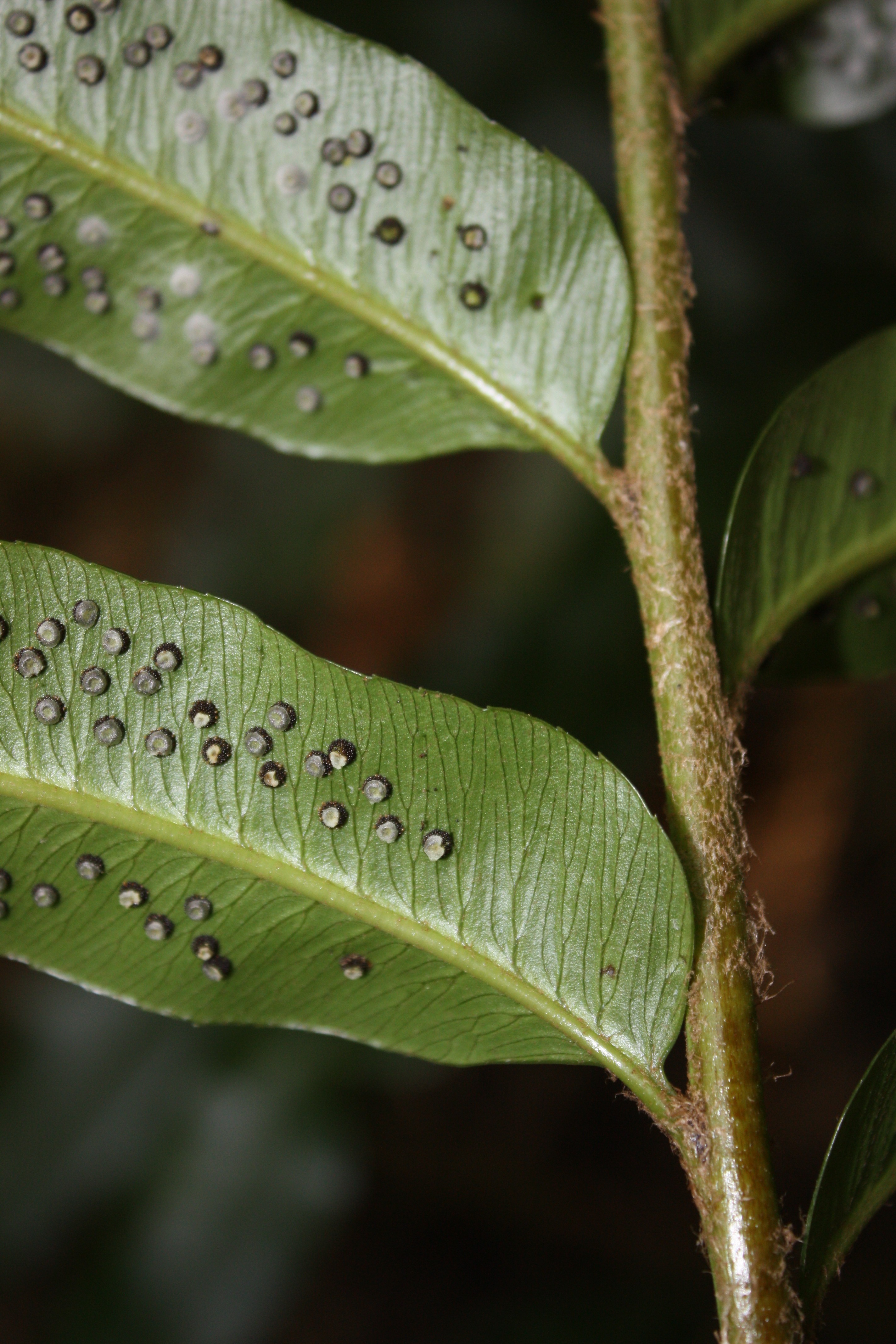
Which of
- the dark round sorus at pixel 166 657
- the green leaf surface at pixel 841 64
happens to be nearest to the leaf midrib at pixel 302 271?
the dark round sorus at pixel 166 657

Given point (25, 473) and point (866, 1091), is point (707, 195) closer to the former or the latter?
point (866, 1091)

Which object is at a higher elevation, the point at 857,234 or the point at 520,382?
the point at 857,234

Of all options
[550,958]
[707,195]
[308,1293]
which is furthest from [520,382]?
[308,1293]

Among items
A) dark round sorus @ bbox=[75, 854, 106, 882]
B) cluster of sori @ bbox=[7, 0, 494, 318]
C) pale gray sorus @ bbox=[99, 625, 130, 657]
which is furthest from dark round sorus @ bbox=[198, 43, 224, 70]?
dark round sorus @ bbox=[75, 854, 106, 882]

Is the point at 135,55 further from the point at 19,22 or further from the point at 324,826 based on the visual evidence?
the point at 324,826

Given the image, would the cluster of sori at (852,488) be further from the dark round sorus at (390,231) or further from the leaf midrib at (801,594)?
the dark round sorus at (390,231)

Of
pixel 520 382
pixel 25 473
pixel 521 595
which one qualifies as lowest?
pixel 25 473
